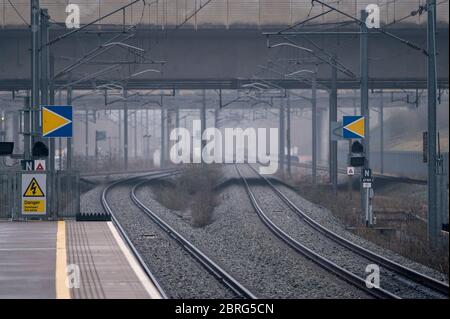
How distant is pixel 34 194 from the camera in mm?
23594

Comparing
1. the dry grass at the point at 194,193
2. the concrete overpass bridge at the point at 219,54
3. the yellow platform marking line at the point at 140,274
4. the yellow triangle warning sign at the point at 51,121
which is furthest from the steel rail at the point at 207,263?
the concrete overpass bridge at the point at 219,54

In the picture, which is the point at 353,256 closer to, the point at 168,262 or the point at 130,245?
the point at 168,262

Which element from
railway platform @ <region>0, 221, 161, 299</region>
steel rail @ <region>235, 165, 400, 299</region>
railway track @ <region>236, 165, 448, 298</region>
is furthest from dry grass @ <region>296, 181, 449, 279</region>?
railway platform @ <region>0, 221, 161, 299</region>

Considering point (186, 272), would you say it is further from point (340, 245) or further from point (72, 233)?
point (340, 245)

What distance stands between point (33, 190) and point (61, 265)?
289 inches

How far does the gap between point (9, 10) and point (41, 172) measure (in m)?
18.9

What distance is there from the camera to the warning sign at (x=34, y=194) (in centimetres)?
2323

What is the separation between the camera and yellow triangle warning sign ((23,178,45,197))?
2328 centimetres

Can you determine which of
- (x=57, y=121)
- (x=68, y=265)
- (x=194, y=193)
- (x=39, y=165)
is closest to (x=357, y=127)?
(x=57, y=121)

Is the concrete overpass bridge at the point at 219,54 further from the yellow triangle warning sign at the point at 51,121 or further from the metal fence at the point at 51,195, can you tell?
the yellow triangle warning sign at the point at 51,121

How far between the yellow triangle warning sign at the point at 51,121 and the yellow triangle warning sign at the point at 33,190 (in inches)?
77.5

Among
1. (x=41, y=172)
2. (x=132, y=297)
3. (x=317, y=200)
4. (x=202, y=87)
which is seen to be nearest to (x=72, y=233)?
(x=41, y=172)

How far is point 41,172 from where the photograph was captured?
76.6 feet

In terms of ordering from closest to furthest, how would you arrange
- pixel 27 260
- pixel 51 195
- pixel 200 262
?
1. pixel 27 260
2. pixel 200 262
3. pixel 51 195
